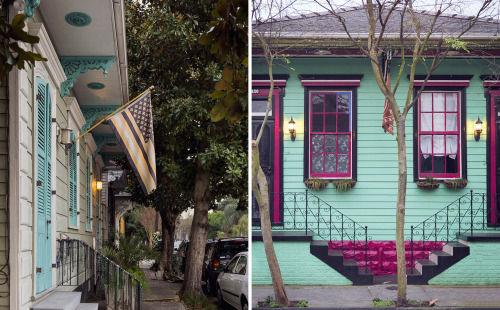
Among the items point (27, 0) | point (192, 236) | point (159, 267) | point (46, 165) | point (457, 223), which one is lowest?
point (159, 267)

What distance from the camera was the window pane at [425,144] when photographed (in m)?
4.04

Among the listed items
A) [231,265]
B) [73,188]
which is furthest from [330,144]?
[231,265]

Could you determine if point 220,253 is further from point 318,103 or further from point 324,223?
point 318,103

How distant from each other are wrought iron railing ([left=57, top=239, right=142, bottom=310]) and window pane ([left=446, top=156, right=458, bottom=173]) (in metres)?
4.58

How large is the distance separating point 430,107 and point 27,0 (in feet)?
9.49

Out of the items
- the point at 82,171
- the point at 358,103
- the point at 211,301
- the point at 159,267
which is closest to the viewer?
the point at 358,103

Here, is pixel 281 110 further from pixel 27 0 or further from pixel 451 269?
pixel 27 0

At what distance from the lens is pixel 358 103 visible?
4168 millimetres

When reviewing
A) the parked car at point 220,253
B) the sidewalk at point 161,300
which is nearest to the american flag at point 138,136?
the sidewalk at point 161,300

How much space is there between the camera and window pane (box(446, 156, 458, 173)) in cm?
398

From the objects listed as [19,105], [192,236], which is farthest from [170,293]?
[19,105]

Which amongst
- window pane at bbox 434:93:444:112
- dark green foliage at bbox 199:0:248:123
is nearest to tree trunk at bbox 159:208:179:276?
window pane at bbox 434:93:444:112

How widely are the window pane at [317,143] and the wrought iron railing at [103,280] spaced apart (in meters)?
3.94

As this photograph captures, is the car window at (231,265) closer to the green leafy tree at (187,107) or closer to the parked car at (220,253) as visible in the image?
the green leafy tree at (187,107)
